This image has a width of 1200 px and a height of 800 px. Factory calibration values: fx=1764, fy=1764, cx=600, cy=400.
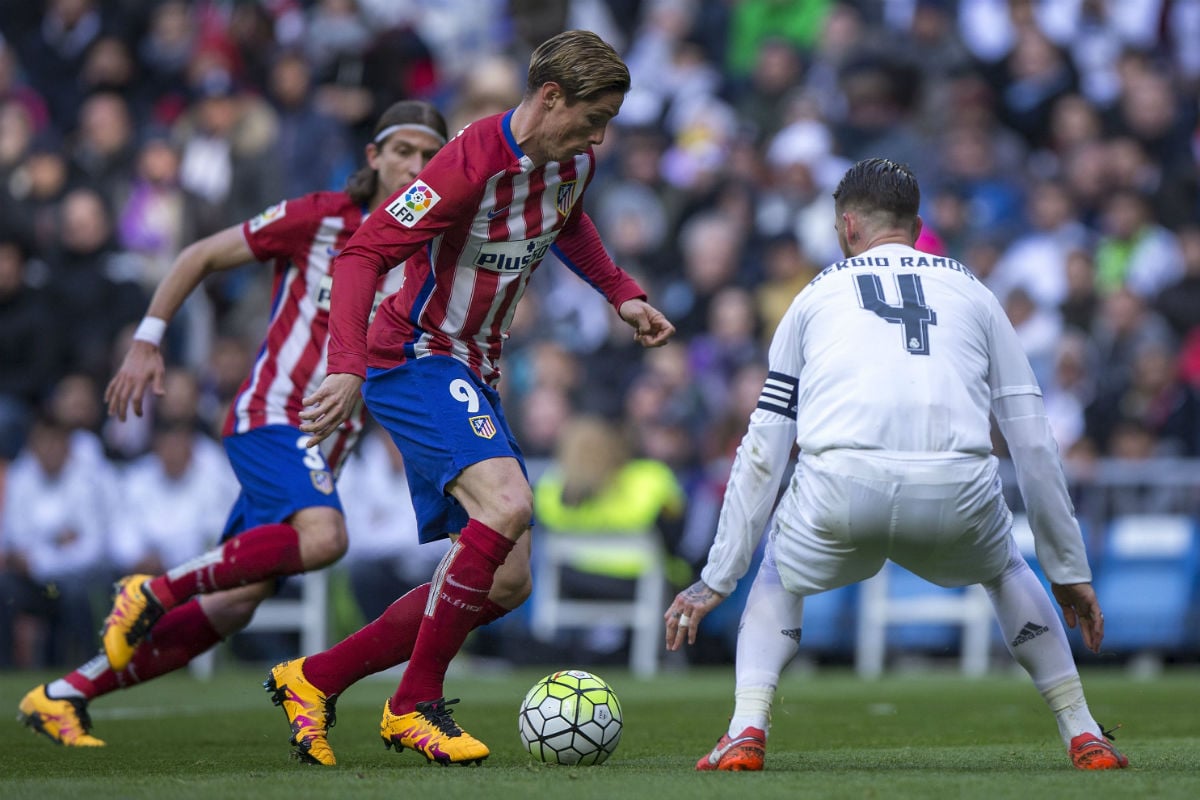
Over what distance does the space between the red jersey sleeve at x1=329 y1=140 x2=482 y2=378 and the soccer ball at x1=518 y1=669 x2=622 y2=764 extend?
1.35 m

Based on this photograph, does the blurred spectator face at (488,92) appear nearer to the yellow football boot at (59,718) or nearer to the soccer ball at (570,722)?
the yellow football boot at (59,718)

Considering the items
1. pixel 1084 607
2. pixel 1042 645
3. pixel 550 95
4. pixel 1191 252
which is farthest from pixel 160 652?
pixel 1191 252

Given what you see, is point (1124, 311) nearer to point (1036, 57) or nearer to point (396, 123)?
point (1036, 57)

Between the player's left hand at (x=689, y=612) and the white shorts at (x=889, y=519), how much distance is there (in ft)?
0.83

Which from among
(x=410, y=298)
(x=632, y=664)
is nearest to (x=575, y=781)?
(x=410, y=298)

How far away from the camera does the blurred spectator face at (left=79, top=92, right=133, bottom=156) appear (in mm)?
16078

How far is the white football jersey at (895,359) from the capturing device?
5262 millimetres

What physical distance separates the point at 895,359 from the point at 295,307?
3.05 m

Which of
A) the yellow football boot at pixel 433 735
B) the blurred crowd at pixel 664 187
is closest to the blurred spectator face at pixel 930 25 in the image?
the blurred crowd at pixel 664 187

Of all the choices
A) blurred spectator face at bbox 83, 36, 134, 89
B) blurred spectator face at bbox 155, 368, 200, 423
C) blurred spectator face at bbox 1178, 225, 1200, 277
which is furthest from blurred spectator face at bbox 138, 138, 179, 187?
blurred spectator face at bbox 1178, 225, 1200, 277

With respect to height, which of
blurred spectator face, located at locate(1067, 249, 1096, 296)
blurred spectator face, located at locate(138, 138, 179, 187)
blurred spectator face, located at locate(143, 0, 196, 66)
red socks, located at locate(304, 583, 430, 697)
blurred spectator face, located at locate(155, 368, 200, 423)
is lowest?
red socks, located at locate(304, 583, 430, 697)

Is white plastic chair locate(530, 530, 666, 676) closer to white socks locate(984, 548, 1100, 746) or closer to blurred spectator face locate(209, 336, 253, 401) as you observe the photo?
blurred spectator face locate(209, 336, 253, 401)

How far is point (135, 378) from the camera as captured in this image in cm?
712

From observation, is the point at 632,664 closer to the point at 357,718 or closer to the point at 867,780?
the point at 357,718
